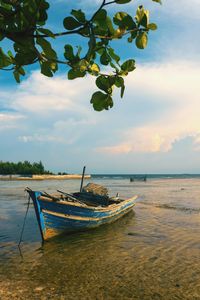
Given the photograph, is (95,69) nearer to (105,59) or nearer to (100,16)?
(105,59)

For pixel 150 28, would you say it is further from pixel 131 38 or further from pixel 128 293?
pixel 128 293

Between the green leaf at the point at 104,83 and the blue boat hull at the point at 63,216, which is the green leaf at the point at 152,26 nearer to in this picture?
the green leaf at the point at 104,83

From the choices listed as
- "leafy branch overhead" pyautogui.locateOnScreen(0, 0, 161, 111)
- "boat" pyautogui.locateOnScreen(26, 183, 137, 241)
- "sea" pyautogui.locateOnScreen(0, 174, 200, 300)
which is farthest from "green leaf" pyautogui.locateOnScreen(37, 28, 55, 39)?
"boat" pyautogui.locateOnScreen(26, 183, 137, 241)

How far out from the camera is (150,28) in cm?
193

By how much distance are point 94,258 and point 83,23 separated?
9.94 m

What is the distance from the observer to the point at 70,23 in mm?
1831

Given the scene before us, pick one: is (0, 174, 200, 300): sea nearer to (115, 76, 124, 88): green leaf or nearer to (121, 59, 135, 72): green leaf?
(115, 76, 124, 88): green leaf

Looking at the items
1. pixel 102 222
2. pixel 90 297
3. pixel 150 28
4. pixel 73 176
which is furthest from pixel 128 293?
pixel 73 176

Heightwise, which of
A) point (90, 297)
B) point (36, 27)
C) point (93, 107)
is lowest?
point (90, 297)

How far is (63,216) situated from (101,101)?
11639 mm

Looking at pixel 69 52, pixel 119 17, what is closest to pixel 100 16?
pixel 119 17

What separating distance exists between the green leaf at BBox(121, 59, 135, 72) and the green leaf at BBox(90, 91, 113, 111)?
235 millimetres

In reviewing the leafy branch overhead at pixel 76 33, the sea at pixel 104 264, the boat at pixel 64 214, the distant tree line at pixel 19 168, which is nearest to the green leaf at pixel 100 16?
the leafy branch overhead at pixel 76 33

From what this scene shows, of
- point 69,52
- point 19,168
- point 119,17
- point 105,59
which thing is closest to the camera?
point 119,17
